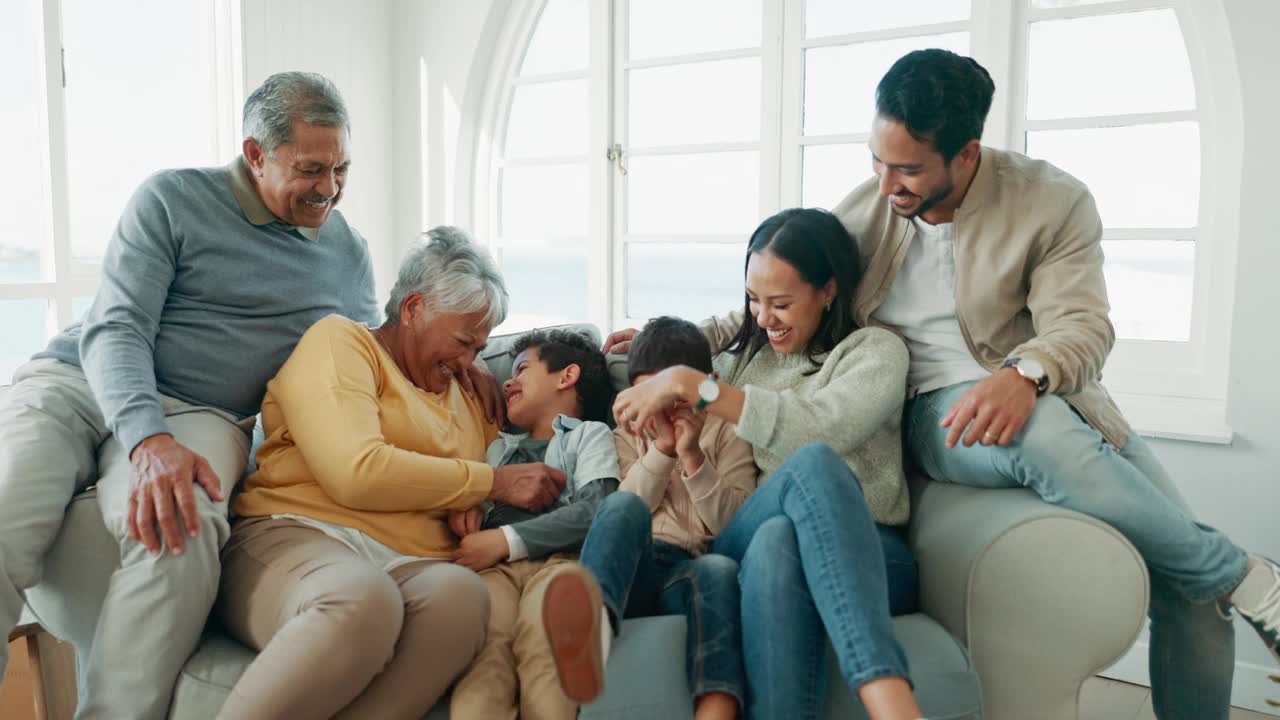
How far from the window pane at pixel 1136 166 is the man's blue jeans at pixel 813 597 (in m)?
1.77

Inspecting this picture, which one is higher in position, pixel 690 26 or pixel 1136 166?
pixel 690 26

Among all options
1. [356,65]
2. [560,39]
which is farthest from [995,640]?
[356,65]

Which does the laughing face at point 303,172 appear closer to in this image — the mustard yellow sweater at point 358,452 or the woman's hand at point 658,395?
the mustard yellow sweater at point 358,452

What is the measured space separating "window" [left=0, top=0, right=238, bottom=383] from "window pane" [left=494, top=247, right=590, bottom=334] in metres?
1.31

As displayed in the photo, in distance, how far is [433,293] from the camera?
1896 millimetres

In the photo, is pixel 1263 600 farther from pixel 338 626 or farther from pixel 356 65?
pixel 356 65

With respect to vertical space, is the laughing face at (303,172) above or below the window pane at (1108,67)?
below

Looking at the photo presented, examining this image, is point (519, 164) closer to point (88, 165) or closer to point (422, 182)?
point (422, 182)

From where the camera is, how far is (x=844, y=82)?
3.33 m

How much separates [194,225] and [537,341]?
2.45 ft

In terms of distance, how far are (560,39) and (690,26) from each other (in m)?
0.61

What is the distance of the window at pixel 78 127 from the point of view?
116 inches

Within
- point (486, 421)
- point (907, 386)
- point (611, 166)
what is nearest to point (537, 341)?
point (486, 421)

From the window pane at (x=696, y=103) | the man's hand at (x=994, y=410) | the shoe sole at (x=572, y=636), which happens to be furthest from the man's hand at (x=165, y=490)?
the window pane at (x=696, y=103)
